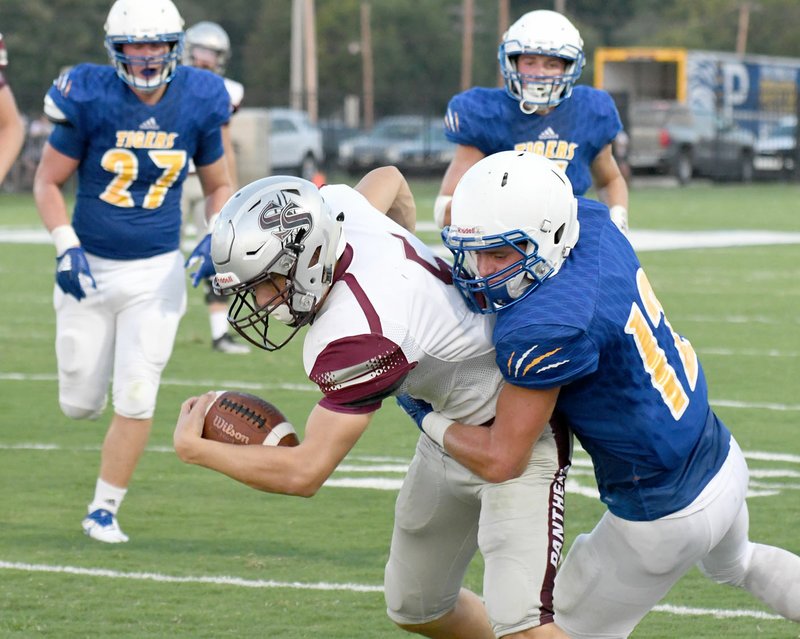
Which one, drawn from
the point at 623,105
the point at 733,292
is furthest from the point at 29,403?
the point at 623,105

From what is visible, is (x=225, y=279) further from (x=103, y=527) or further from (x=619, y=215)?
(x=619, y=215)

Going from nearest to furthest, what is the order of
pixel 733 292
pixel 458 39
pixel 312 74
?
pixel 733 292 → pixel 312 74 → pixel 458 39

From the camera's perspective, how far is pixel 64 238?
565 cm

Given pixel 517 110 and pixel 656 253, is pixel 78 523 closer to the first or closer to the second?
pixel 517 110

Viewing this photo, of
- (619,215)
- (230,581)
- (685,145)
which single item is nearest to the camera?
(230,581)

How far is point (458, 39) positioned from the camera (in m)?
58.3

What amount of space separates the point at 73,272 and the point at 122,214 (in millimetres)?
426

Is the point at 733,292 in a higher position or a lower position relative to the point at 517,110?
lower

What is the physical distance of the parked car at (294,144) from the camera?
2752cm

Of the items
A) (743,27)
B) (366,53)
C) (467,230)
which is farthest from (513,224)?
(743,27)

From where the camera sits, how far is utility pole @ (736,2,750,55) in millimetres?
55312

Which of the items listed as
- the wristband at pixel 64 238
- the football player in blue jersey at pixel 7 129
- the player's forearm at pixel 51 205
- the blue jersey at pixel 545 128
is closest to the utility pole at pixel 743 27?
the blue jersey at pixel 545 128

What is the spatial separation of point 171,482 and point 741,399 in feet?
9.83

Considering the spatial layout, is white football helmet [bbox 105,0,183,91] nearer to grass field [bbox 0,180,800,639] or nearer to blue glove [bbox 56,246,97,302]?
blue glove [bbox 56,246,97,302]
